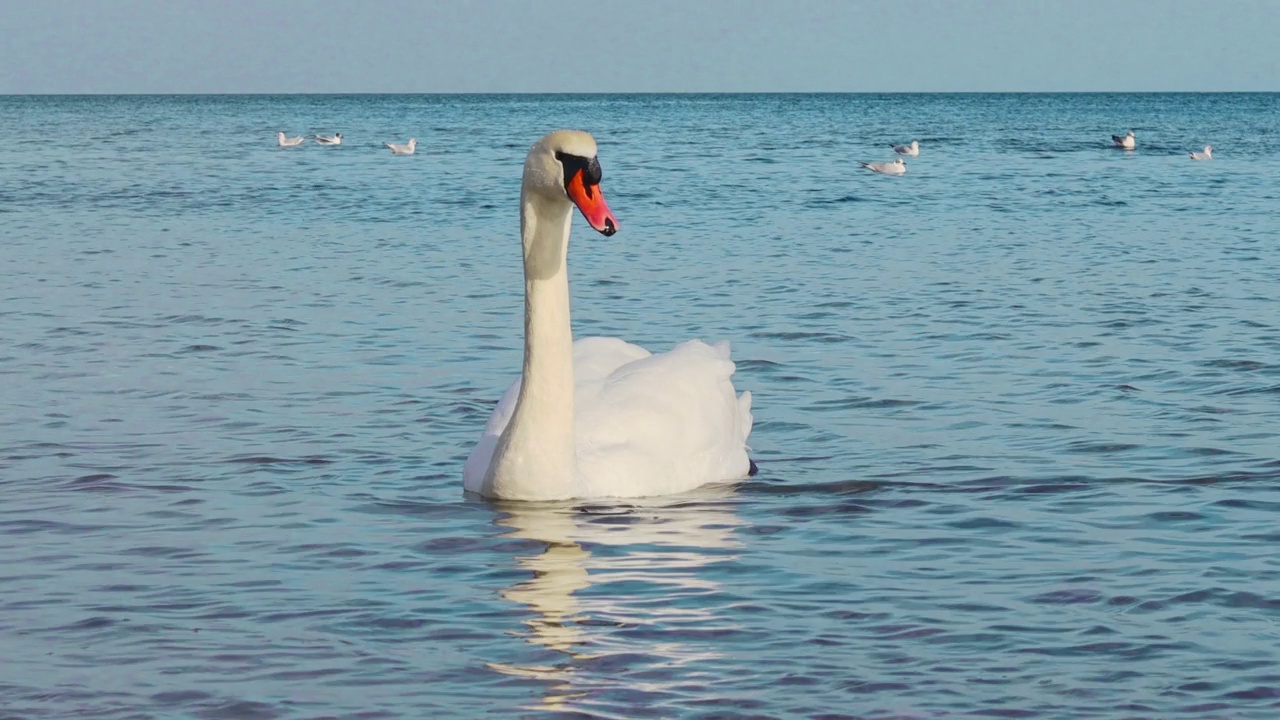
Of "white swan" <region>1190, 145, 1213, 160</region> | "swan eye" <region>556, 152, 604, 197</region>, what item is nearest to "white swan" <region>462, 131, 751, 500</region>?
"swan eye" <region>556, 152, 604, 197</region>

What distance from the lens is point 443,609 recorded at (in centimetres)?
553

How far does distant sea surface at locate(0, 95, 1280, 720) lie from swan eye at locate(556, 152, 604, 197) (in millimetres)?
1239

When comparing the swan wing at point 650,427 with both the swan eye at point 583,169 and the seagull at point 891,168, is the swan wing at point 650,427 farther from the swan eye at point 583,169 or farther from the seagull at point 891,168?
the seagull at point 891,168

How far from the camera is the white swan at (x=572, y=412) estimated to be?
664 centimetres

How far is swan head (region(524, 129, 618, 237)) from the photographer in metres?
6.38

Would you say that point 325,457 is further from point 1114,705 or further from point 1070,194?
point 1070,194

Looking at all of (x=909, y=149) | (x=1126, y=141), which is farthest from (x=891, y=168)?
(x=1126, y=141)

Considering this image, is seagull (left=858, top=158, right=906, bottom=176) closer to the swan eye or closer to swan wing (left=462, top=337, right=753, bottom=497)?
swan wing (left=462, top=337, right=753, bottom=497)

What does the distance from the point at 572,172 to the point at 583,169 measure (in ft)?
0.17

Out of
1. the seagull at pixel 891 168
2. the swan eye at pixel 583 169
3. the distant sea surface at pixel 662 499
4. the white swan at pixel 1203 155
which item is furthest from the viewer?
the white swan at pixel 1203 155

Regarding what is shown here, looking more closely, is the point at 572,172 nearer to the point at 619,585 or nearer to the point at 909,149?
the point at 619,585

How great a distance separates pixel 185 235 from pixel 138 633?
15250 mm

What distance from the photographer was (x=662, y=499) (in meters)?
7.14

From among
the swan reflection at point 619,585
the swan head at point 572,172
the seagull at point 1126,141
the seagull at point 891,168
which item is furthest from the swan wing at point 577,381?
the seagull at point 1126,141
